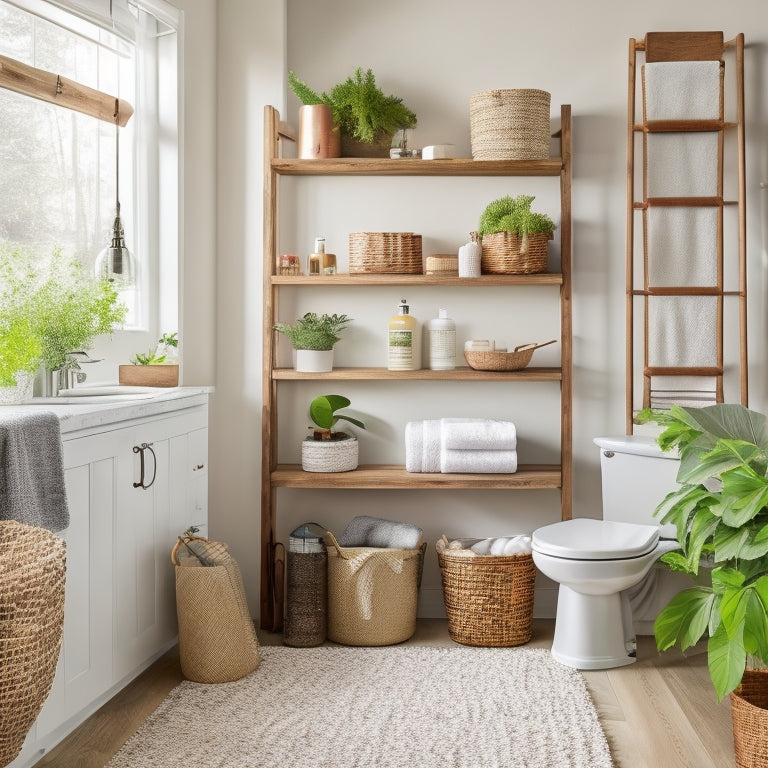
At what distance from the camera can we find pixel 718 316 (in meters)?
3.25

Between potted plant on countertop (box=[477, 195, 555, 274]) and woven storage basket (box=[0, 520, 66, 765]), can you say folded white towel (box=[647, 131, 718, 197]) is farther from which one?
woven storage basket (box=[0, 520, 66, 765])

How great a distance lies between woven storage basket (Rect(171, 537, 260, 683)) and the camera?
271 centimetres

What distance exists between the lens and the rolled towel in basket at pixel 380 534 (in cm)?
317

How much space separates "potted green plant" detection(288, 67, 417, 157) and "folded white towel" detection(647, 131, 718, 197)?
0.93 meters

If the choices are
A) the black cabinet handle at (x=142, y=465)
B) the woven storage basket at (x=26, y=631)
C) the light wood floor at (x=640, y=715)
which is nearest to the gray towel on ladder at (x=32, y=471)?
the woven storage basket at (x=26, y=631)

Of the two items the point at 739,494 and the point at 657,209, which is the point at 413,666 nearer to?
the point at 739,494

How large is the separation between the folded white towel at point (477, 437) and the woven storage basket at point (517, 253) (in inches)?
23.1

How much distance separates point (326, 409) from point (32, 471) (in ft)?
4.66

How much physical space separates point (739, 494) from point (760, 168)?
1790 mm

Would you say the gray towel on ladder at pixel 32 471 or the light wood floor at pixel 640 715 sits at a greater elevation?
the gray towel on ladder at pixel 32 471

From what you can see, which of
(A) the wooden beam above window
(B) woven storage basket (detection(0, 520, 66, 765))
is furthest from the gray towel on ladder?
(A) the wooden beam above window

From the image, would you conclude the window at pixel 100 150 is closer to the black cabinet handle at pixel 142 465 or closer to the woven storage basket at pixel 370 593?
the black cabinet handle at pixel 142 465

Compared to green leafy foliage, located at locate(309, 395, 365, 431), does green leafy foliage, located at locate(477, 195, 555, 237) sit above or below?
above

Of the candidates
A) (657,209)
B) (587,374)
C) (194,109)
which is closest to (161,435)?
(194,109)
